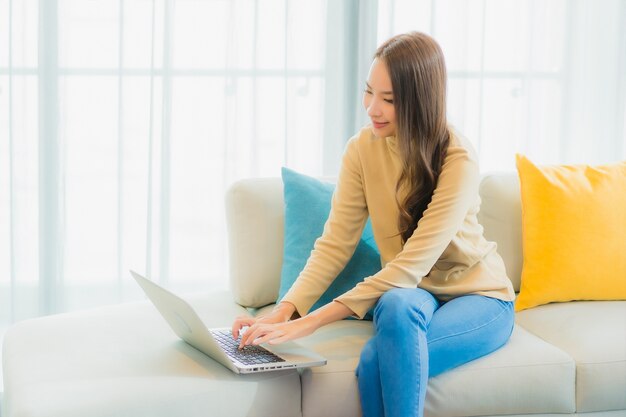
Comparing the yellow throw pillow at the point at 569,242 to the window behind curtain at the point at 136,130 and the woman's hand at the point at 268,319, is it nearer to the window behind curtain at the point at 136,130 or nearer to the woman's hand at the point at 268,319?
the woman's hand at the point at 268,319

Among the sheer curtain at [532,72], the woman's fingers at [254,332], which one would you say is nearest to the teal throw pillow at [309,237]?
Answer: the woman's fingers at [254,332]

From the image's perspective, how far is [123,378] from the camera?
73.0 inches

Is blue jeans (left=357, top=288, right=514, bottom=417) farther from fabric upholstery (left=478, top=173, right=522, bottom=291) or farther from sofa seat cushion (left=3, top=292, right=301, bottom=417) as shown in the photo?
fabric upholstery (left=478, top=173, right=522, bottom=291)

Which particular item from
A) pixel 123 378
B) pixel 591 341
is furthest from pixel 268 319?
pixel 591 341

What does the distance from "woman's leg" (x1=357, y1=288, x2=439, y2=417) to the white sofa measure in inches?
2.7

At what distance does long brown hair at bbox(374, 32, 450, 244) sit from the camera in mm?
2043

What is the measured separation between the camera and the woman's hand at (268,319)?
2.01 metres

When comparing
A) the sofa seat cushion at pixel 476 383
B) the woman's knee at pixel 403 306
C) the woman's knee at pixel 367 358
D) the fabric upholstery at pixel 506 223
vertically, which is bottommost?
the sofa seat cushion at pixel 476 383

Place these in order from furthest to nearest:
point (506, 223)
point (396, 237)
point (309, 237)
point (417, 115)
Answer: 1. point (506, 223)
2. point (309, 237)
3. point (396, 237)
4. point (417, 115)

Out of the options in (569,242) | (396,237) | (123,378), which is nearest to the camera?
(123,378)

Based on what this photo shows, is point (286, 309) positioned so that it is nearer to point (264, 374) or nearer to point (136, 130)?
point (264, 374)

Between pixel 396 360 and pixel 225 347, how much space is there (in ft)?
1.34

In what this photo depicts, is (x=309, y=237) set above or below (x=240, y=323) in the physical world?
above

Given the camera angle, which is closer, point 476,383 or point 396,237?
point 476,383
